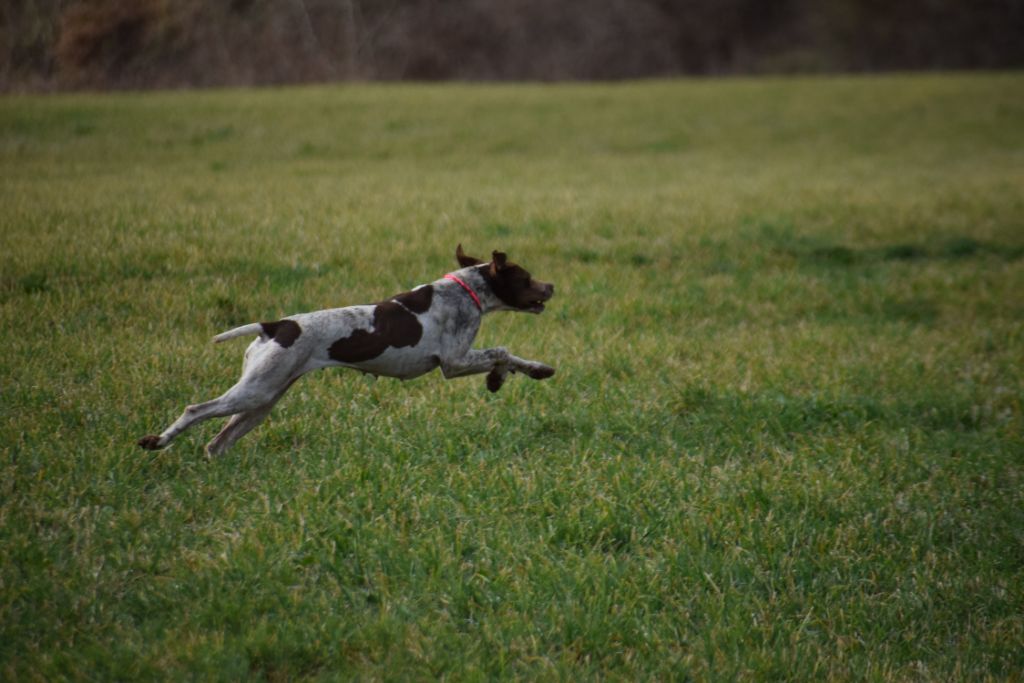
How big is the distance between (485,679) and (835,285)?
825 centimetres

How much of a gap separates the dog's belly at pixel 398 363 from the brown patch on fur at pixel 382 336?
4 centimetres

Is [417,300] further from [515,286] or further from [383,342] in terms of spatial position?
[515,286]

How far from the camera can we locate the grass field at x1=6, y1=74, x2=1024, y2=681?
14.8 feet

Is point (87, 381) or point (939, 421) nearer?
point (87, 381)

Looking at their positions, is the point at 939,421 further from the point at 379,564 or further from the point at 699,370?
the point at 379,564

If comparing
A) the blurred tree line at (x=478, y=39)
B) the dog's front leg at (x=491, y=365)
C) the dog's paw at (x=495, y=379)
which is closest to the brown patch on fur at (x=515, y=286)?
the dog's front leg at (x=491, y=365)

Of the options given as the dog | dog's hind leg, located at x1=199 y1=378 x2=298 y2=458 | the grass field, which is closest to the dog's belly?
the dog

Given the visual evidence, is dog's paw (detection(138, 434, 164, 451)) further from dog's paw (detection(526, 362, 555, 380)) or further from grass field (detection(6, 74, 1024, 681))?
dog's paw (detection(526, 362, 555, 380))

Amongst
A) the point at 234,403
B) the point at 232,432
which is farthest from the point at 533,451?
the point at 234,403

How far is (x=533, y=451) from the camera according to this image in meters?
6.34

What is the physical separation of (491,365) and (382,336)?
852mm

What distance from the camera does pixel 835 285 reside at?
37.0ft

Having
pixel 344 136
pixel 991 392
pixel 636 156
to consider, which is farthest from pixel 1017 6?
pixel 991 392

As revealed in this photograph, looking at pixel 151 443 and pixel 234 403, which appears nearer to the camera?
pixel 234 403
